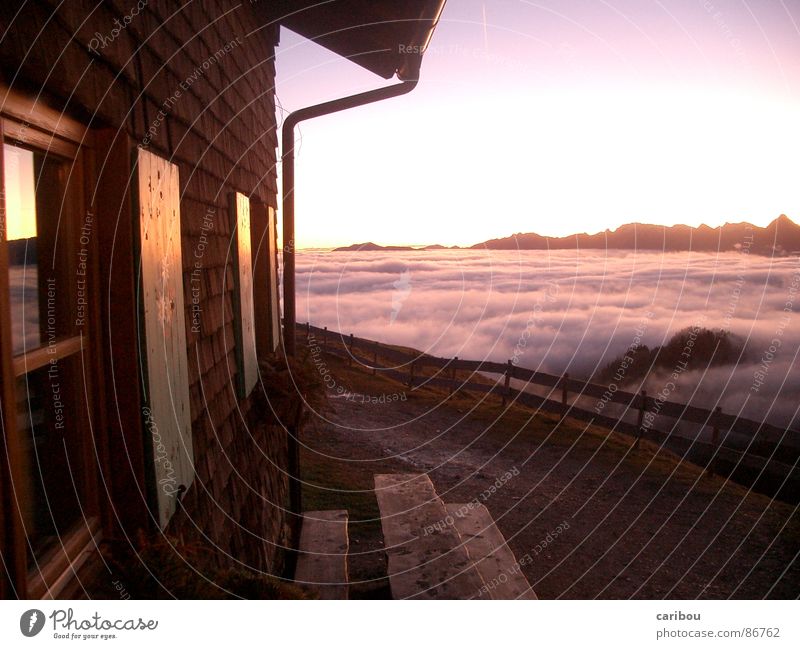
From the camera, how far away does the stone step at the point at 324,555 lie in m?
4.58

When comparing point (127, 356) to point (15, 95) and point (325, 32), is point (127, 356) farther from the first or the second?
point (325, 32)

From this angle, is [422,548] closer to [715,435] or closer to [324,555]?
[324,555]

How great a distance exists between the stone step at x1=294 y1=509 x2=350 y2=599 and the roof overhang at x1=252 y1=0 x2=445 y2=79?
3.99 m

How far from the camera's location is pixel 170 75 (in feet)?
9.26

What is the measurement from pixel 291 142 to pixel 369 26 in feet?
4.05

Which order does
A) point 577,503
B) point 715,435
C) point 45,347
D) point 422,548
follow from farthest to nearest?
point 715,435 → point 577,503 → point 422,548 → point 45,347

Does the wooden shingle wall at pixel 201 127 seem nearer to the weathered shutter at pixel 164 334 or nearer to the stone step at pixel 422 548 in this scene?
→ the weathered shutter at pixel 164 334

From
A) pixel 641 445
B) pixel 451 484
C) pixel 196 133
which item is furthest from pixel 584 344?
pixel 196 133

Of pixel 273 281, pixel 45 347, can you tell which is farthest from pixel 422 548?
pixel 45 347

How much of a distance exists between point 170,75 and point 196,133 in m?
0.51

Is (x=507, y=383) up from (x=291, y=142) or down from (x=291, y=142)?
down

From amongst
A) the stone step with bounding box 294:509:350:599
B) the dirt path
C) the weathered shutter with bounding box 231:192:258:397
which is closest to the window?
the weathered shutter with bounding box 231:192:258:397

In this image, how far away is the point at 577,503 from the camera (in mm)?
8680

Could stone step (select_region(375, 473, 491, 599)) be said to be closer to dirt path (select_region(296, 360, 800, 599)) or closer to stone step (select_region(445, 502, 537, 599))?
stone step (select_region(445, 502, 537, 599))
